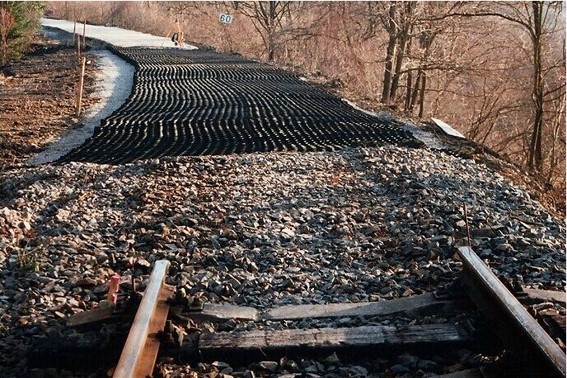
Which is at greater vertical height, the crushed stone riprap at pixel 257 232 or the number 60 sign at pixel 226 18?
the number 60 sign at pixel 226 18

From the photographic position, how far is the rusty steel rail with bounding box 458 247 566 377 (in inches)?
138

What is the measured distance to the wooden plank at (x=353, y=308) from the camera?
4582mm

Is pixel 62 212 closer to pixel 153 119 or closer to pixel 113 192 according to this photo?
pixel 113 192

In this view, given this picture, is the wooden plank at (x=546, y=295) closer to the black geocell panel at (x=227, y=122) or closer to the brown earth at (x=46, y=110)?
the brown earth at (x=46, y=110)

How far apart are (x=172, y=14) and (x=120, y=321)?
1640 inches

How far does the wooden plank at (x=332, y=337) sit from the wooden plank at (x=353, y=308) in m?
0.32

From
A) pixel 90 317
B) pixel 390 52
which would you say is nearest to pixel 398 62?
pixel 390 52

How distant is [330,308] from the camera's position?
4.65 m

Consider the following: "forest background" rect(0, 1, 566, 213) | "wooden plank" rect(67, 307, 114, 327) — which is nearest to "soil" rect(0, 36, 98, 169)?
"forest background" rect(0, 1, 566, 213)

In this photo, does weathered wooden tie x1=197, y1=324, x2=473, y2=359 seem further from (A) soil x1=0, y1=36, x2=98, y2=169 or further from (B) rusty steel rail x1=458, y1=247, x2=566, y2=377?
(A) soil x1=0, y1=36, x2=98, y2=169

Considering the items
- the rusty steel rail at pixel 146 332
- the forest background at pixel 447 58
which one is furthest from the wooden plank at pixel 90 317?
the forest background at pixel 447 58

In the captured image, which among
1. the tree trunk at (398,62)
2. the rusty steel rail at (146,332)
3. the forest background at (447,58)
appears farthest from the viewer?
the tree trunk at (398,62)

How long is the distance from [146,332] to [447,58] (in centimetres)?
2114

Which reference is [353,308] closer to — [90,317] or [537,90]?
[90,317]
